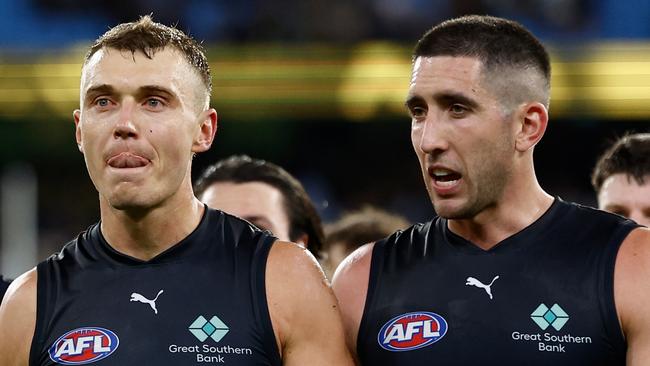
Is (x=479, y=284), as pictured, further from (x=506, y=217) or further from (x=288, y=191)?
(x=288, y=191)

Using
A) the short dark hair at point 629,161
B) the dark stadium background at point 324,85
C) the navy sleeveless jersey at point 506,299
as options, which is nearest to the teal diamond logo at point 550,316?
the navy sleeveless jersey at point 506,299

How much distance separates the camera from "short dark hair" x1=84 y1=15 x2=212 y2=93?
136 inches

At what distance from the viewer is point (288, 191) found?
195 inches

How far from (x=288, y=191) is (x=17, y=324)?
1.74 m

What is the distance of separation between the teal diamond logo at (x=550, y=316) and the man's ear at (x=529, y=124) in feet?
1.52

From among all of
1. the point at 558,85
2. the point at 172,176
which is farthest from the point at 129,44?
the point at 558,85

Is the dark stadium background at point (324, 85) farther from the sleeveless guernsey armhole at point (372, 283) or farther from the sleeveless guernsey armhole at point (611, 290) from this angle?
the sleeveless guernsey armhole at point (611, 290)

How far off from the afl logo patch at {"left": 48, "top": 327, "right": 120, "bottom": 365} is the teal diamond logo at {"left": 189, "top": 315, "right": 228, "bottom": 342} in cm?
21

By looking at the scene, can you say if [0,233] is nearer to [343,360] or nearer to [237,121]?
[237,121]

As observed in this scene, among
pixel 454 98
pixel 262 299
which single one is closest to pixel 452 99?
pixel 454 98

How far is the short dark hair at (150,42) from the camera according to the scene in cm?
347

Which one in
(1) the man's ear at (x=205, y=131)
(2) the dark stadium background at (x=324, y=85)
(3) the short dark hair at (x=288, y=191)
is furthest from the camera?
(2) the dark stadium background at (x=324, y=85)

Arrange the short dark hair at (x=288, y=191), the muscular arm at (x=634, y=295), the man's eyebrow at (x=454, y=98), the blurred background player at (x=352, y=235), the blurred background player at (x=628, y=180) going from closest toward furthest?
the muscular arm at (x=634, y=295) → the man's eyebrow at (x=454, y=98) → the blurred background player at (x=628, y=180) → the short dark hair at (x=288, y=191) → the blurred background player at (x=352, y=235)

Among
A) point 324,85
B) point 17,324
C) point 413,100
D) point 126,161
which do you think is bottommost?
point 17,324
